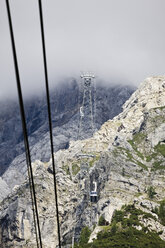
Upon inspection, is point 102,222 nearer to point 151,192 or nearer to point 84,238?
point 84,238

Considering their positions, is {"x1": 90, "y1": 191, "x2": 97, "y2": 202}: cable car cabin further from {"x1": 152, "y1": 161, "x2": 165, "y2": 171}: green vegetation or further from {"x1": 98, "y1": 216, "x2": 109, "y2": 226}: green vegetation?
{"x1": 152, "y1": 161, "x2": 165, "y2": 171}: green vegetation

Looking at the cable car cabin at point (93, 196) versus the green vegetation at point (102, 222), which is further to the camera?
the cable car cabin at point (93, 196)

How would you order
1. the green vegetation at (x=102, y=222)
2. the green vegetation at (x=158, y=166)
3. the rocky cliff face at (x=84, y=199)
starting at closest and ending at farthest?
the green vegetation at (x=102, y=222), the rocky cliff face at (x=84, y=199), the green vegetation at (x=158, y=166)

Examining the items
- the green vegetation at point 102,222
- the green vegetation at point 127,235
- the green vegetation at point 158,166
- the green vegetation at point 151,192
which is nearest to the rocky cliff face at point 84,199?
the green vegetation at point 158,166

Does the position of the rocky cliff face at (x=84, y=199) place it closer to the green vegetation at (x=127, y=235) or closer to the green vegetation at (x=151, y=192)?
the green vegetation at (x=151, y=192)

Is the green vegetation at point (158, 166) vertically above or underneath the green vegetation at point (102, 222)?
underneath

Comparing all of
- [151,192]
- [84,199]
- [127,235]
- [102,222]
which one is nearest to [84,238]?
[127,235]

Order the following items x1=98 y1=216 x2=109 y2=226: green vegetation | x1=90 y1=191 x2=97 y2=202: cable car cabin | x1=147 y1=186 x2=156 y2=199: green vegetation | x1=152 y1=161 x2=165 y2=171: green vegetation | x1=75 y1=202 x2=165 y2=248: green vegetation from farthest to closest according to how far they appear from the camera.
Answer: x1=152 y1=161 x2=165 y2=171: green vegetation, x1=147 y1=186 x2=156 y2=199: green vegetation, x1=90 y1=191 x2=97 y2=202: cable car cabin, x1=98 y1=216 x2=109 y2=226: green vegetation, x1=75 y1=202 x2=165 y2=248: green vegetation

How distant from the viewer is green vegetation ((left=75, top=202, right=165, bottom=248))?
4547 inches

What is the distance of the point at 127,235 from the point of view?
125 m

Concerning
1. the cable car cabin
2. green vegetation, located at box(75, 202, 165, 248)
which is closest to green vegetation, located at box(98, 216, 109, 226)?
green vegetation, located at box(75, 202, 165, 248)

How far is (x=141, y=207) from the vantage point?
152 metres

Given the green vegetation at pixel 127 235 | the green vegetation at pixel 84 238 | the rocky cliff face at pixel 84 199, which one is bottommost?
the rocky cliff face at pixel 84 199

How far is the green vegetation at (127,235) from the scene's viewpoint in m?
116
